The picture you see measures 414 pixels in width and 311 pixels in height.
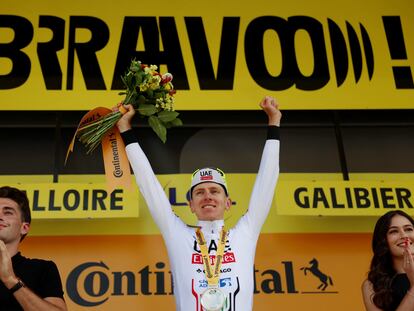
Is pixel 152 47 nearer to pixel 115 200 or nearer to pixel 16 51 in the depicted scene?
pixel 16 51

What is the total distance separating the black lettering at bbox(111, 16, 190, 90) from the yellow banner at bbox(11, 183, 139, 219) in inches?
27.7

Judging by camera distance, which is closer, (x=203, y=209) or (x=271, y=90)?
(x=203, y=209)

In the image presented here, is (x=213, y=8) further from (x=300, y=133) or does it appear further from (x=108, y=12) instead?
(x=300, y=133)

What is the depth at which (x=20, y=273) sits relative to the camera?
206 cm

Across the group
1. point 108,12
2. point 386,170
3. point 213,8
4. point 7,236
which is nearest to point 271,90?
point 213,8

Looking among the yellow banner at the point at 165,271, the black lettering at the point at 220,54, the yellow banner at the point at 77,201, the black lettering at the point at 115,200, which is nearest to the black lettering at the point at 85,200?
the yellow banner at the point at 77,201

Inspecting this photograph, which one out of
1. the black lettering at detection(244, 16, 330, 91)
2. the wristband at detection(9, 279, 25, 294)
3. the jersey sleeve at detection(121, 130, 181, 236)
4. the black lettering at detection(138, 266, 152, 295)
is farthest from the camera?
the black lettering at detection(244, 16, 330, 91)

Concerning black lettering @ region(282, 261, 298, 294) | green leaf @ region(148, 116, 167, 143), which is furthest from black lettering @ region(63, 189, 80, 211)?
black lettering @ region(282, 261, 298, 294)

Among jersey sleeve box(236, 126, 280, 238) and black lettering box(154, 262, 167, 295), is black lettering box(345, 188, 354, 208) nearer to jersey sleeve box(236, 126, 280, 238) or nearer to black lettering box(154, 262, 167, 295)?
jersey sleeve box(236, 126, 280, 238)

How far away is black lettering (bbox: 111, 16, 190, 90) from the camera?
3182mm

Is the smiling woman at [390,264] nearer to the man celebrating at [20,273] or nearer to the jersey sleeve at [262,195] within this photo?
the jersey sleeve at [262,195]

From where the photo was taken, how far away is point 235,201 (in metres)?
3.00

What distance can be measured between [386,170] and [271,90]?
88 cm

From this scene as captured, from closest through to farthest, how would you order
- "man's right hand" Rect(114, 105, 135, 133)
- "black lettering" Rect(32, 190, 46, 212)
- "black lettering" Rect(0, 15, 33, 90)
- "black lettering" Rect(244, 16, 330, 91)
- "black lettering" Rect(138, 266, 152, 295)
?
"man's right hand" Rect(114, 105, 135, 133) < "black lettering" Rect(32, 190, 46, 212) < "black lettering" Rect(138, 266, 152, 295) < "black lettering" Rect(0, 15, 33, 90) < "black lettering" Rect(244, 16, 330, 91)
